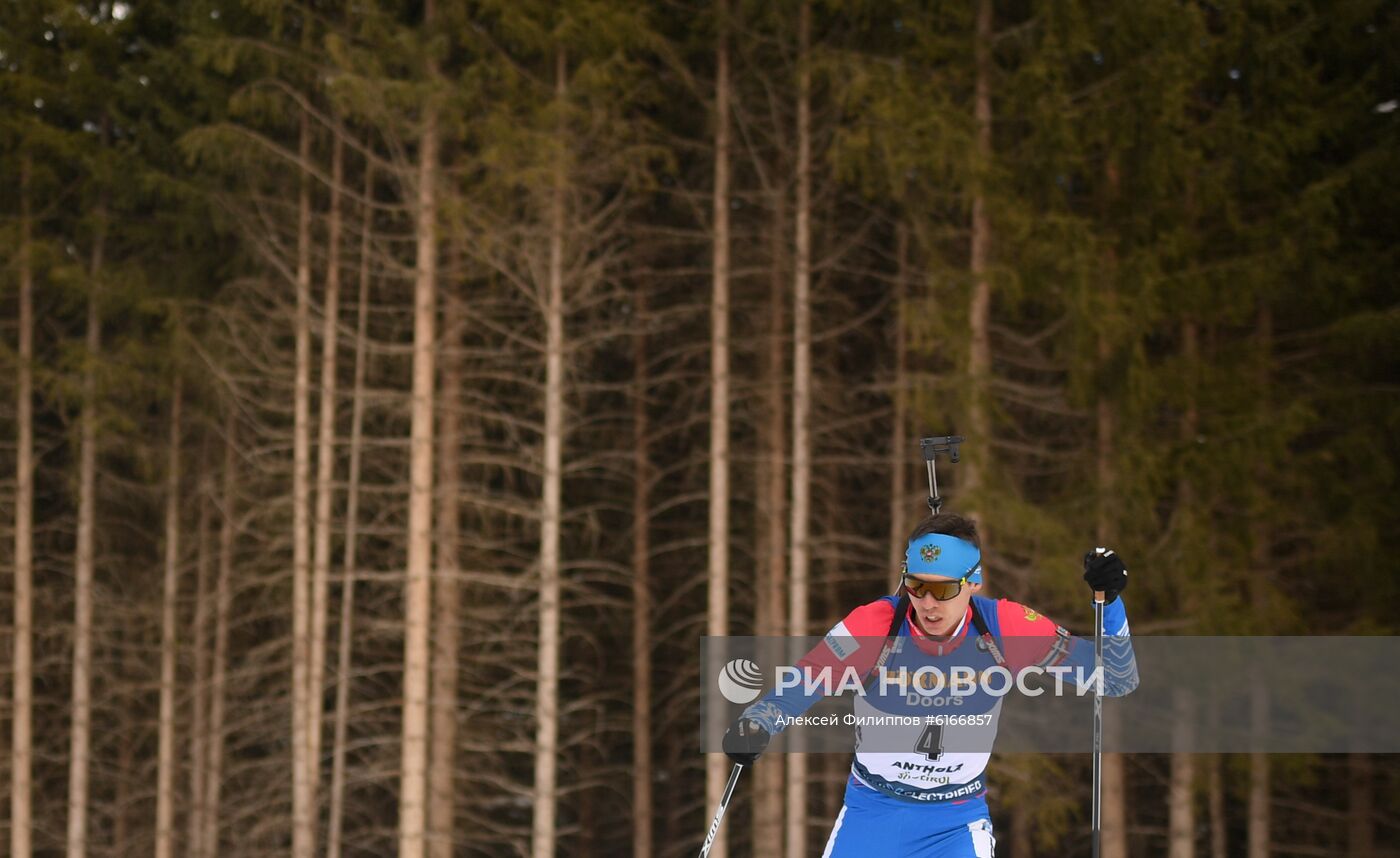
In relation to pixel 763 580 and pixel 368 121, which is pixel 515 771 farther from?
pixel 368 121

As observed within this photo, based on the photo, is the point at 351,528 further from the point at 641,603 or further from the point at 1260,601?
the point at 1260,601

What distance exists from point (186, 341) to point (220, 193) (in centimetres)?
178

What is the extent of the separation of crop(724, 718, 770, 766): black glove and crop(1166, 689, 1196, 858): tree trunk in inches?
356

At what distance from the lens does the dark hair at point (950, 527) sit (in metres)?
5.15

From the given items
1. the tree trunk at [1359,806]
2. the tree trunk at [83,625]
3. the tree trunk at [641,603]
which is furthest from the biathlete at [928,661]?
the tree trunk at [83,625]

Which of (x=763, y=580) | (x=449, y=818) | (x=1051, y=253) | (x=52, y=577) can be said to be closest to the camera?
(x=1051, y=253)

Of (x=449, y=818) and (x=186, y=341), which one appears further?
(x=186, y=341)

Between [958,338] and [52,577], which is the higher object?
[958,338]

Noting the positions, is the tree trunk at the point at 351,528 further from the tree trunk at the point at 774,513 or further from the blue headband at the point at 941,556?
the blue headband at the point at 941,556

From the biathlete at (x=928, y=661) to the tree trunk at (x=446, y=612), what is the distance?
1018 cm

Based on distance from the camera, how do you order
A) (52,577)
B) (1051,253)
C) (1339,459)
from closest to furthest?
1. (1051,253)
2. (1339,459)
3. (52,577)

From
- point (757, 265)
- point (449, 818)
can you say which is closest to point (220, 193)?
point (757, 265)

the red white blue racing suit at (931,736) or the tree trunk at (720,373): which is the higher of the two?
the tree trunk at (720,373)

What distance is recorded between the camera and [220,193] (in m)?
16.2
